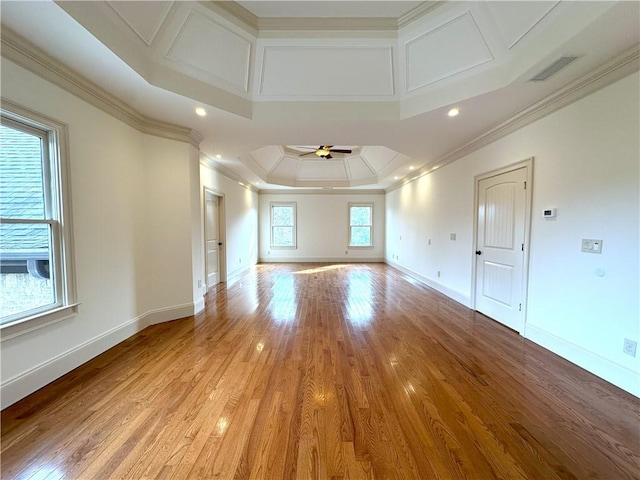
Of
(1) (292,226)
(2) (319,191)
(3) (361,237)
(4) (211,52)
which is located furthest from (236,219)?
(3) (361,237)

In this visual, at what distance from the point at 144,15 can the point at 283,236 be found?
24.4ft

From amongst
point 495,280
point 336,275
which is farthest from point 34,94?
point 336,275

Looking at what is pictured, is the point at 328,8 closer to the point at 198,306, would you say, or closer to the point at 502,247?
the point at 502,247

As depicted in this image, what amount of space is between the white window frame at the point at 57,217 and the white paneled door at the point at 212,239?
280 cm

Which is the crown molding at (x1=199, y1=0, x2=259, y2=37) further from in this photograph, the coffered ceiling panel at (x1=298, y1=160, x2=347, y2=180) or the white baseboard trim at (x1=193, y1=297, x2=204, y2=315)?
the coffered ceiling panel at (x1=298, y1=160, x2=347, y2=180)

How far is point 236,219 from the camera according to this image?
6727 mm

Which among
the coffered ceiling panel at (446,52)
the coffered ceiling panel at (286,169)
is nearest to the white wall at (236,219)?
the coffered ceiling panel at (286,169)

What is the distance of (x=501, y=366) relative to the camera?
7.97ft

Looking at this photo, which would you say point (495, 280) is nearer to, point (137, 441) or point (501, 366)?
point (501, 366)

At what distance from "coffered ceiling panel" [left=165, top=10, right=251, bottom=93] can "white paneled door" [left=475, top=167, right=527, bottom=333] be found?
3.47 metres

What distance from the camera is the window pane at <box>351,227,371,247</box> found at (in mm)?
9391

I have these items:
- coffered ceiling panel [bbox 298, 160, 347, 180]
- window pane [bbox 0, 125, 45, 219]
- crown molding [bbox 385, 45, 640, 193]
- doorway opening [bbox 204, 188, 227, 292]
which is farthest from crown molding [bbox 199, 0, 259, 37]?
coffered ceiling panel [bbox 298, 160, 347, 180]

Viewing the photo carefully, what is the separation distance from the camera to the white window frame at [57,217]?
2064 millimetres

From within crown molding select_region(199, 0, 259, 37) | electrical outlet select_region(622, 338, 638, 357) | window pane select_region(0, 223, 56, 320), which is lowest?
electrical outlet select_region(622, 338, 638, 357)
